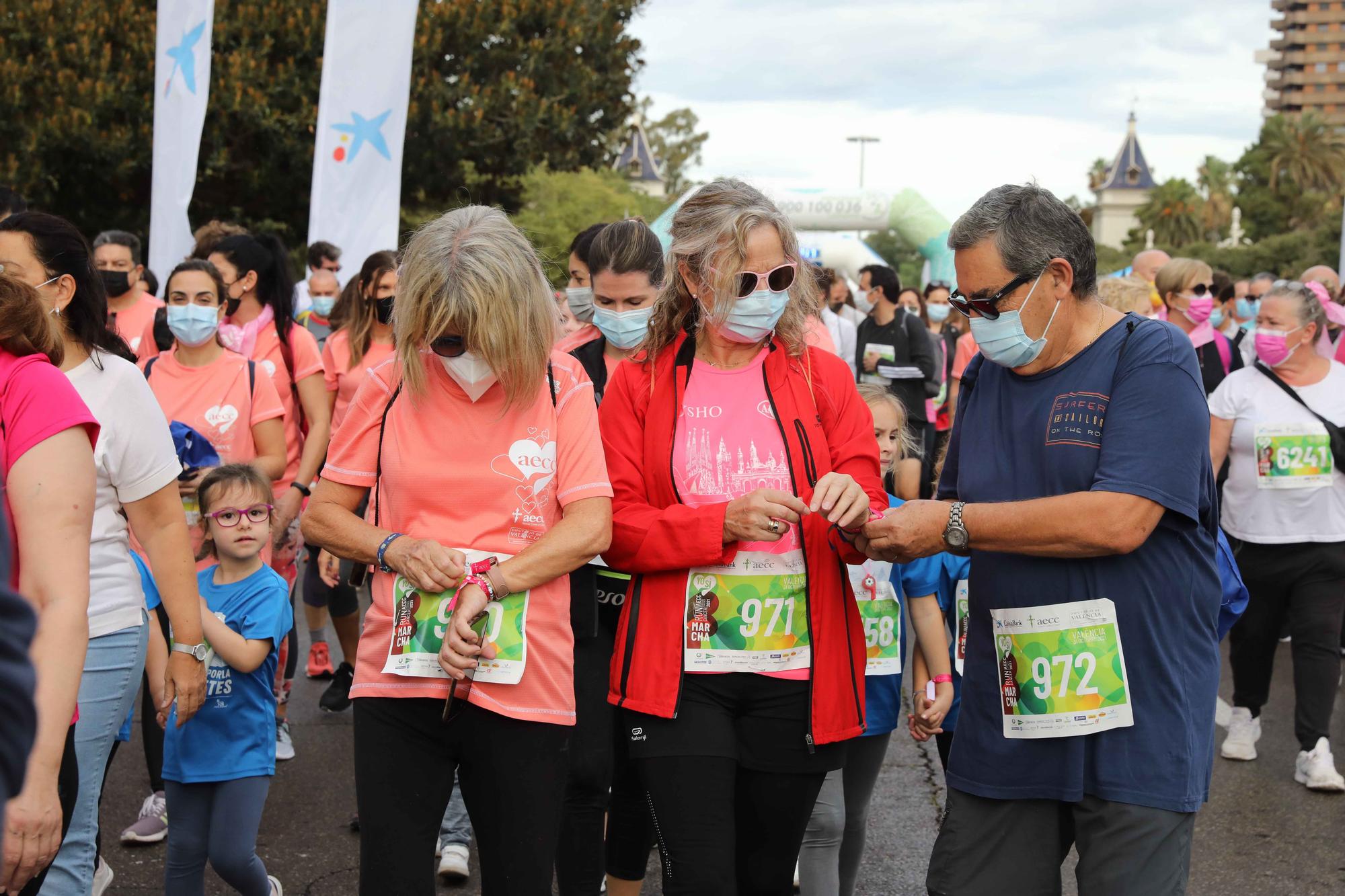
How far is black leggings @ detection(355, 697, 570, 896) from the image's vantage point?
2896 mm

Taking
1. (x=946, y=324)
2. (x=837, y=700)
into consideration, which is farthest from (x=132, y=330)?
(x=946, y=324)

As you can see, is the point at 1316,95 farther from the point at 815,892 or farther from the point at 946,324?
the point at 815,892

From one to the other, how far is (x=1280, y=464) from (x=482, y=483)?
4.45 meters

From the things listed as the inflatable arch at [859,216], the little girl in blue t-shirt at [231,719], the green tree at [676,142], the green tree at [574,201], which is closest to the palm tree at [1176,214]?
the green tree at [676,142]

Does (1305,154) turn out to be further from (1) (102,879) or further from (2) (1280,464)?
(1) (102,879)

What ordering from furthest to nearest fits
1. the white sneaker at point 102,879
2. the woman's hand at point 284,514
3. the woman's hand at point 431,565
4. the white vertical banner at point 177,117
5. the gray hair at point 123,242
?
1. the white vertical banner at point 177,117
2. the gray hair at point 123,242
3. the woman's hand at point 284,514
4. the white sneaker at point 102,879
5. the woman's hand at point 431,565

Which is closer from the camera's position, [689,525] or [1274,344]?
[689,525]

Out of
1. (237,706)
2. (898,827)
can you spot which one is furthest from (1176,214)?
(237,706)

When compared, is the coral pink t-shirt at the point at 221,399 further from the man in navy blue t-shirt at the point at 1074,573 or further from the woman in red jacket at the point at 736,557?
the man in navy blue t-shirt at the point at 1074,573

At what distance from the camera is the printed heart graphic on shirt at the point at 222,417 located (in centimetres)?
518

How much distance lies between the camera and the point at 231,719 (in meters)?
3.97

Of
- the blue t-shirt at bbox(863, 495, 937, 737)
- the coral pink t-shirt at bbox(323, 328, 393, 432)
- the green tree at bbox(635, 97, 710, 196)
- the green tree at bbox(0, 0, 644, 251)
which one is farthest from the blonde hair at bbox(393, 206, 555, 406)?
the green tree at bbox(635, 97, 710, 196)

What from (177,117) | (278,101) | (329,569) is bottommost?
(329,569)

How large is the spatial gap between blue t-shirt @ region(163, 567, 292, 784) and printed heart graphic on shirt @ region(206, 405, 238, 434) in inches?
40.8
